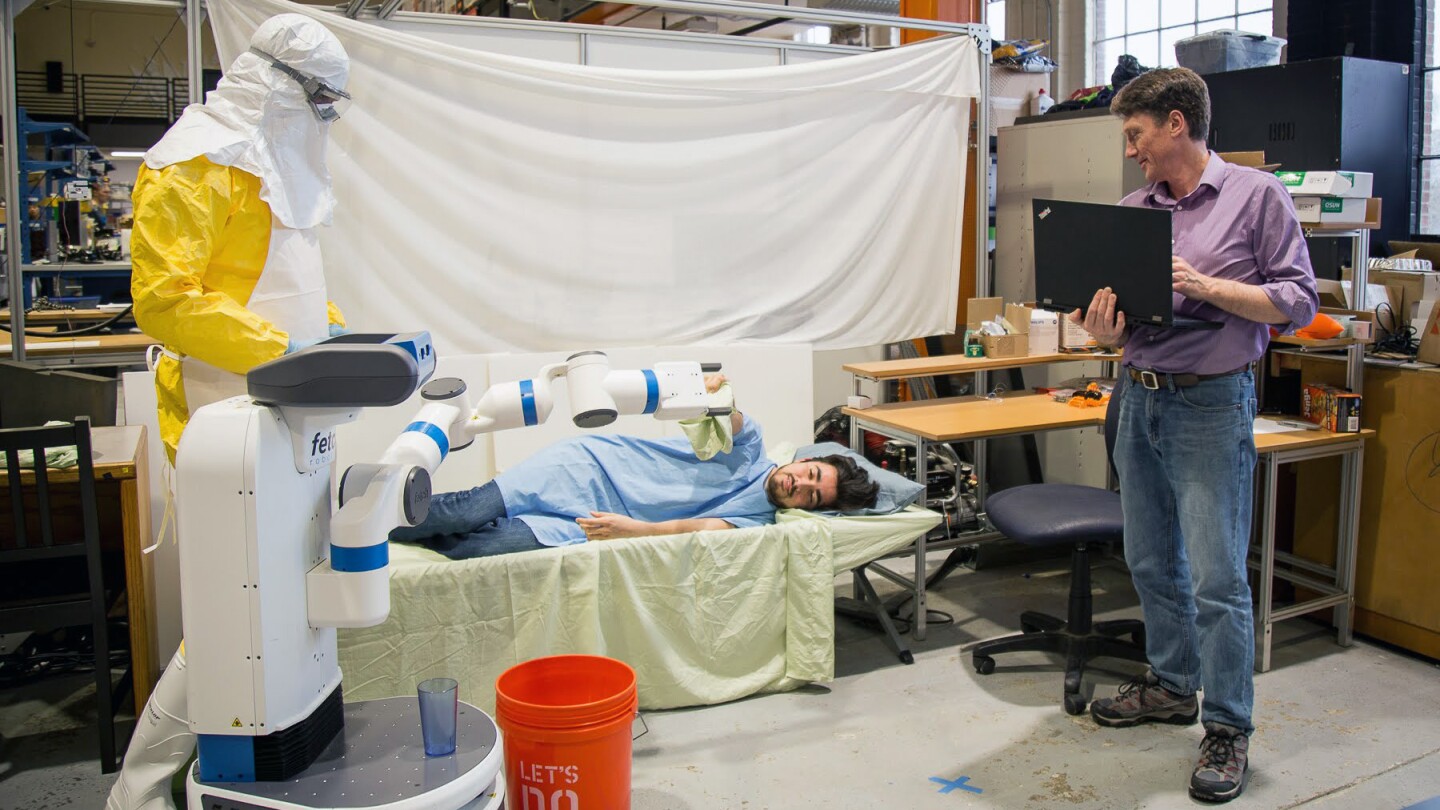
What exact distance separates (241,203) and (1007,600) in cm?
273

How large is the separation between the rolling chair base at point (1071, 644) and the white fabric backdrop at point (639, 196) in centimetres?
136

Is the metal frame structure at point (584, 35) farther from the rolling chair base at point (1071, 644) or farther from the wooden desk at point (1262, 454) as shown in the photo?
the rolling chair base at point (1071, 644)

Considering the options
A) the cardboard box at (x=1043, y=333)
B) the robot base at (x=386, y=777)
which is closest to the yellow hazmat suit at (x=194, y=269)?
the robot base at (x=386, y=777)

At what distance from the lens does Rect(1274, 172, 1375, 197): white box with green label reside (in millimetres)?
3268

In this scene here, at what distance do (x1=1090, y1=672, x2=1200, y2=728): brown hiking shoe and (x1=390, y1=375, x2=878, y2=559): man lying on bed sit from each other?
850mm

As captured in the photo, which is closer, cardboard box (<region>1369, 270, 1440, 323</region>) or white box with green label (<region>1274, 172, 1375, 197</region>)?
white box with green label (<region>1274, 172, 1375, 197</region>)

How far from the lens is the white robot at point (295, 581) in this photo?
1.52m

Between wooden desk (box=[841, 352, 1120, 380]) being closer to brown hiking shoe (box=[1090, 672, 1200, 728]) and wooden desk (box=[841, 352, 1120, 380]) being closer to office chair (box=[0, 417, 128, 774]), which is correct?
brown hiking shoe (box=[1090, 672, 1200, 728])

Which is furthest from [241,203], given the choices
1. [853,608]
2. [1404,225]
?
[1404,225]

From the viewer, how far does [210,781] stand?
1.59 meters

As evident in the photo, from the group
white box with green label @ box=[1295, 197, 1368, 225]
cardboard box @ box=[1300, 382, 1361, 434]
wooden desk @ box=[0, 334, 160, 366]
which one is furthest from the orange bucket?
wooden desk @ box=[0, 334, 160, 366]

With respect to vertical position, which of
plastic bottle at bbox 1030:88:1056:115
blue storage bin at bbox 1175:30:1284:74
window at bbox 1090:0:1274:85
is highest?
window at bbox 1090:0:1274:85

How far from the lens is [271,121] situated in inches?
95.7

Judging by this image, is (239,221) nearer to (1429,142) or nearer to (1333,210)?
(1333,210)
